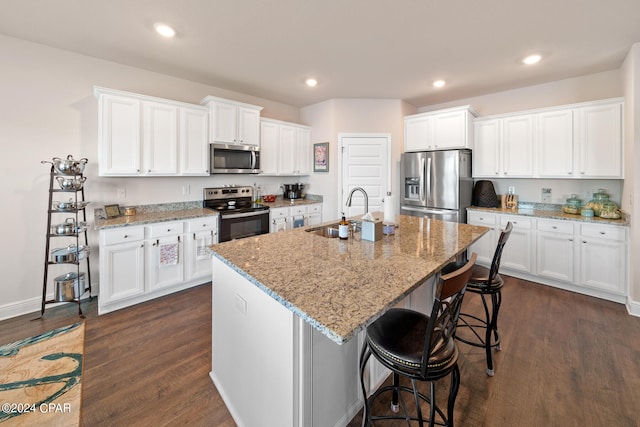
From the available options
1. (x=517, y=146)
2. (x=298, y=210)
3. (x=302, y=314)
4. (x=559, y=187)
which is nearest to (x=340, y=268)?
(x=302, y=314)

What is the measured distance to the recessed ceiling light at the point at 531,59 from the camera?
3021 millimetres

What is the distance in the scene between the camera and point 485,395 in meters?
1.77

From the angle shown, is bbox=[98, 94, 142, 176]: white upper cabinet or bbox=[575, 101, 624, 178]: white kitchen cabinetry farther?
bbox=[575, 101, 624, 178]: white kitchen cabinetry

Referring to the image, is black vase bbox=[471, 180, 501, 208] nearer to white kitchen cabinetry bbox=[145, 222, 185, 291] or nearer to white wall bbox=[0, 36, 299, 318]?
white kitchen cabinetry bbox=[145, 222, 185, 291]

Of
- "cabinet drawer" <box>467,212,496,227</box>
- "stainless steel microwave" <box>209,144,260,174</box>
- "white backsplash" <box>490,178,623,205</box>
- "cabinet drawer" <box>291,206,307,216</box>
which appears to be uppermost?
"stainless steel microwave" <box>209,144,260,174</box>

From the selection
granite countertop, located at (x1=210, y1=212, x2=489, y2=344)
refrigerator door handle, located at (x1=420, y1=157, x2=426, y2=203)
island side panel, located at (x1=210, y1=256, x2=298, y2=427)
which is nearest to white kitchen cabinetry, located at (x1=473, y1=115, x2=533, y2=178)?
refrigerator door handle, located at (x1=420, y1=157, x2=426, y2=203)

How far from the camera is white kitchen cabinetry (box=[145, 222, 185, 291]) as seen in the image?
3021 millimetres

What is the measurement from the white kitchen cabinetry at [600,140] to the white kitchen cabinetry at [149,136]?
4693mm

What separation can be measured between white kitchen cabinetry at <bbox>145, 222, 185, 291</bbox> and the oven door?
0.50 meters

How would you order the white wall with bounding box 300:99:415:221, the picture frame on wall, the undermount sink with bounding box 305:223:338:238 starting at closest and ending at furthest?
the undermount sink with bounding box 305:223:338:238 → the white wall with bounding box 300:99:415:221 → the picture frame on wall

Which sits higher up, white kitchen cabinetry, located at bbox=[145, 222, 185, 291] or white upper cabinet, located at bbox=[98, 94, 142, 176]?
white upper cabinet, located at bbox=[98, 94, 142, 176]

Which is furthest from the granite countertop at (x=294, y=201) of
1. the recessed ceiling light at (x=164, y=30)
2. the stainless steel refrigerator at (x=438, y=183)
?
the recessed ceiling light at (x=164, y=30)

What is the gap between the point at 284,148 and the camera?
183 inches

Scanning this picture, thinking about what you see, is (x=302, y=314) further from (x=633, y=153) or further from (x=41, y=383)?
(x=633, y=153)
